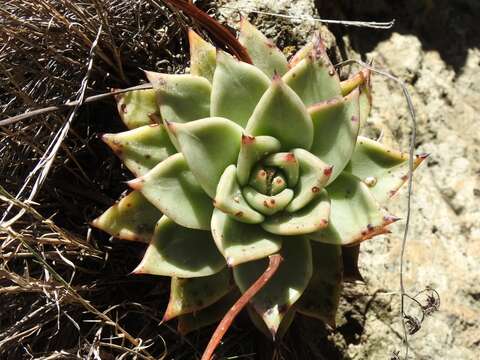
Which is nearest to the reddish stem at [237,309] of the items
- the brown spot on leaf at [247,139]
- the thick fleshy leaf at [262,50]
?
the brown spot on leaf at [247,139]

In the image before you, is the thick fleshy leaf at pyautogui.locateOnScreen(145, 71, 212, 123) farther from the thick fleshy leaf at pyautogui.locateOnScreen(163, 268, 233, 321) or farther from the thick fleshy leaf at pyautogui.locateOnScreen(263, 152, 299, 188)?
the thick fleshy leaf at pyautogui.locateOnScreen(163, 268, 233, 321)

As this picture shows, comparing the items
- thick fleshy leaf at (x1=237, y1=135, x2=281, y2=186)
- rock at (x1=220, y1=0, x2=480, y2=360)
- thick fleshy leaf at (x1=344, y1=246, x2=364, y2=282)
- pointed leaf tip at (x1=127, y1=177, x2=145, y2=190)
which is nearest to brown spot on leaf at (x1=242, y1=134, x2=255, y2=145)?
thick fleshy leaf at (x1=237, y1=135, x2=281, y2=186)

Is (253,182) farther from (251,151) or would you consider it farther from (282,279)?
(282,279)

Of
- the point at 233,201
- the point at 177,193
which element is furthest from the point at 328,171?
the point at 177,193

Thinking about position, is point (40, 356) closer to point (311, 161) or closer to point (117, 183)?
point (117, 183)

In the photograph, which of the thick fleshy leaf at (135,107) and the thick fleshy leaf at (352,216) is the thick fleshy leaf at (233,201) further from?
the thick fleshy leaf at (135,107)

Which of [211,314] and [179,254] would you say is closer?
[179,254]
